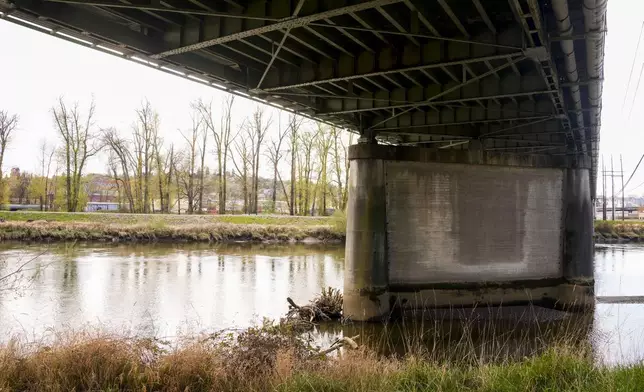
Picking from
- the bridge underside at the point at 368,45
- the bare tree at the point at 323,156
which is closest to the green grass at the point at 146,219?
the bare tree at the point at 323,156

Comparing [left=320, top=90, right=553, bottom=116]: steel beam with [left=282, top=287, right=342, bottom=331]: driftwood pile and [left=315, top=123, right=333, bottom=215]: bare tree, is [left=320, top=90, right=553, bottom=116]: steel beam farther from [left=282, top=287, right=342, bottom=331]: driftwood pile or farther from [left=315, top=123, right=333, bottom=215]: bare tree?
[left=315, top=123, right=333, bottom=215]: bare tree

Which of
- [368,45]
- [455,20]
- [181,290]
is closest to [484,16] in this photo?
[455,20]

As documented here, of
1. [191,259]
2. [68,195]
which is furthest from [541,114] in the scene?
[68,195]

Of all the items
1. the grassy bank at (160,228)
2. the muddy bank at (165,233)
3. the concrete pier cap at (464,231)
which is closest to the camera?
the concrete pier cap at (464,231)

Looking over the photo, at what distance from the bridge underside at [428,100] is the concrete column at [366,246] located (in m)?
0.04

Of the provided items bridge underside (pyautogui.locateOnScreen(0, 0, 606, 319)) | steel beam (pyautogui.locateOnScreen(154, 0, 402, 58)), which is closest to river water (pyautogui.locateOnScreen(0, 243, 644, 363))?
bridge underside (pyautogui.locateOnScreen(0, 0, 606, 319))

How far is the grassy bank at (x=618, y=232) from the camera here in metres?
47.9

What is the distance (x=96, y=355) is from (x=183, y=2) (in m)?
6.50

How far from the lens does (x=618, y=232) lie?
4953cm

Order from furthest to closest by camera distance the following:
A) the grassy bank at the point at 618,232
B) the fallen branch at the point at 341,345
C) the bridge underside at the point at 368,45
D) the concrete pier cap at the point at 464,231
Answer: the grassy bank at the point at 618,232 → the concrete pier cap at the point at 464,231 → the fallen branch at the point at 341,345 → the bridge underside at the point at 368,45

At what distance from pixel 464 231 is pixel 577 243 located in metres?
4.86

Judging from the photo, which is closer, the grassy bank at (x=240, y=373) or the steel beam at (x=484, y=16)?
the grassy bank at (x=240, y=373)

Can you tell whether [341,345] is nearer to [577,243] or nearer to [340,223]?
[577,243]

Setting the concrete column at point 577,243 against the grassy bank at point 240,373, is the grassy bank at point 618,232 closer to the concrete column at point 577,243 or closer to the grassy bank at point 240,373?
the concrete column at point 577,243
